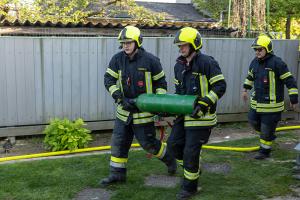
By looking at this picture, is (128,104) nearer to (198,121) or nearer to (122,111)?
(122,111)

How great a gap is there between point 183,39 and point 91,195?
211 cm

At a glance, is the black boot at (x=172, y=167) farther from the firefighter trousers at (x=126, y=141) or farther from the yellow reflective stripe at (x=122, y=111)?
the yellow reflective stripe at (x=122, y=111)

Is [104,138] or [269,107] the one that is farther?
[104,138]

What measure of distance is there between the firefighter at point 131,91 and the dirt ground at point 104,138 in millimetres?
2098

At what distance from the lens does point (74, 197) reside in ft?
15.7

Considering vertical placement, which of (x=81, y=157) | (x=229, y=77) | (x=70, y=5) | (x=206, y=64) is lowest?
(x=81, y=157)

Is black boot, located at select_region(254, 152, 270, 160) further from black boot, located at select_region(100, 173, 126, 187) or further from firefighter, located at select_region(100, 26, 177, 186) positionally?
black boot, located at select_region(100, 173, 126, 187)

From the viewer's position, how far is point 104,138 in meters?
7.67

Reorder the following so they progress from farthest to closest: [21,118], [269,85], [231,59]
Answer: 1. [231,59]
2. [21,118]
3. [269,85]

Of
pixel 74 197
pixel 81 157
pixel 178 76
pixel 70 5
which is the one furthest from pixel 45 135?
pixel 70 5

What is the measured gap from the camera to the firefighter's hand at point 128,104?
4.89 meters

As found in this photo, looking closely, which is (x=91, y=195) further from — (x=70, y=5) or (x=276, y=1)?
(x=276, y=1)

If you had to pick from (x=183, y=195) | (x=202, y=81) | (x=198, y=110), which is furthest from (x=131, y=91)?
(x=183, y=195)

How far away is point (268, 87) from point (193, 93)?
2055mm
